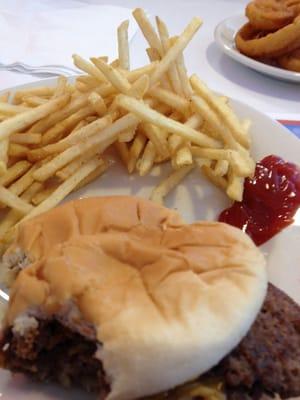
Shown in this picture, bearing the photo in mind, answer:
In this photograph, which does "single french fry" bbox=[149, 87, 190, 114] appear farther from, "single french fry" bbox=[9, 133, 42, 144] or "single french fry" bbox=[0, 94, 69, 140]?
"single french fry" bbox=[9, 133, 42, 144]

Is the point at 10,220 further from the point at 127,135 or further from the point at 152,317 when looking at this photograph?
the point at 152,317

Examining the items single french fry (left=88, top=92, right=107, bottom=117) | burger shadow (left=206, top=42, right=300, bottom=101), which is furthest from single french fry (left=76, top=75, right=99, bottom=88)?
burger shadow (left=206, top=42, right=300, bottom=101)

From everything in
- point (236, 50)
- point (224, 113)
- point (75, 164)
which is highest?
point (224, 113)

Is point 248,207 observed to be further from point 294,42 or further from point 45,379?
point 294,42

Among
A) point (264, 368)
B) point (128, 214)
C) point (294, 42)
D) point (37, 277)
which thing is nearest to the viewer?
point (264, 368)

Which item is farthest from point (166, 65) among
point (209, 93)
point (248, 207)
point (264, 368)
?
point (264, 368)

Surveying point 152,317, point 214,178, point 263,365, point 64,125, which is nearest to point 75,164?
point 64,125
